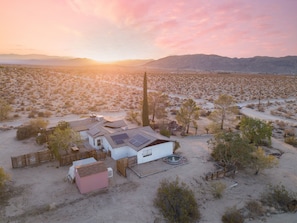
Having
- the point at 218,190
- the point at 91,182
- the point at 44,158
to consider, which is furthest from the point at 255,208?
the point at 44,158

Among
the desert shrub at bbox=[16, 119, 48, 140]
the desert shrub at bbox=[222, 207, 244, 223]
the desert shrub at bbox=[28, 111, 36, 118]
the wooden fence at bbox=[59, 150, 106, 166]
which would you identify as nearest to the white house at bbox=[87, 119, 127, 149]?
the wooden fence at bbox=[59, 150, 106, 166]

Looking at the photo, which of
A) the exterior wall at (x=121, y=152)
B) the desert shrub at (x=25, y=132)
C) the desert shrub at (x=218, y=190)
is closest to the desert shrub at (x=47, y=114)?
the desert shrub at (x=25, y=132)

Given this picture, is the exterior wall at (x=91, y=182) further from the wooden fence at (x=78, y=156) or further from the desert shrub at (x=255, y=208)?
the desert shrub at (x=255, y=208)

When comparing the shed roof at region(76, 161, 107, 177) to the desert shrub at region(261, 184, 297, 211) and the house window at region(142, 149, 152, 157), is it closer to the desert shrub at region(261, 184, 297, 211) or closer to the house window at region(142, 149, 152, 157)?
the house window at region(142, 149, 152, 157)

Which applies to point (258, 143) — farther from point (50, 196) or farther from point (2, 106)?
point (2, 106)

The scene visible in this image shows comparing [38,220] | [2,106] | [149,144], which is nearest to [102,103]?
[2,106]

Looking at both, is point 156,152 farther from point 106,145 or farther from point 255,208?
point 255,208

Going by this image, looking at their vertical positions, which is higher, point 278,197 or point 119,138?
point 119,138
